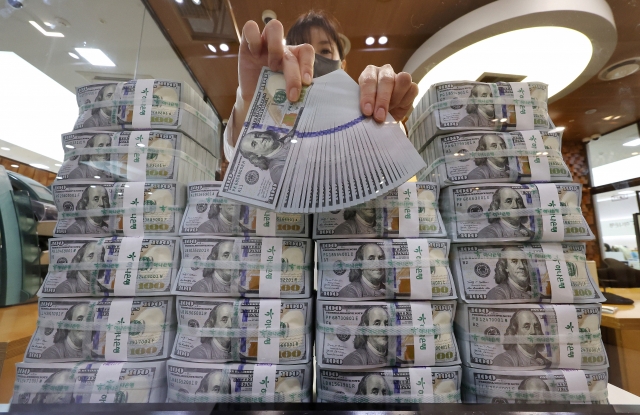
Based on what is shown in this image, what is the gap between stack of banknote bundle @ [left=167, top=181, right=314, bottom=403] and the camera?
2.11 ft

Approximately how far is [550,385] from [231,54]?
3.97 ft

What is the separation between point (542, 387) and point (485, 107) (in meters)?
0.73

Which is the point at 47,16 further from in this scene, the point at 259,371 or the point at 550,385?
the point at 550,385

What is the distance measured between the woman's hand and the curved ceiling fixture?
0.55 ft

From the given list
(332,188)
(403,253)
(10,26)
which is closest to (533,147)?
(403,253)

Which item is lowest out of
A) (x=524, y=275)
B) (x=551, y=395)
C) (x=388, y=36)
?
(x=551, y=395)

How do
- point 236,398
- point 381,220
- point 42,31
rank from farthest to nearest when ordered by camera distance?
point 42,31 → point 381,220 → point 236,398

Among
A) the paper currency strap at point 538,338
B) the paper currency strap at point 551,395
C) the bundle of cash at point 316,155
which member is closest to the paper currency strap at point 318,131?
the bundle of cash at point 316,155

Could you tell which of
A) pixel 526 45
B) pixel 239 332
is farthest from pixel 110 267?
pixel 526 45

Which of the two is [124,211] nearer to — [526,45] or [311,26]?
[311,26]

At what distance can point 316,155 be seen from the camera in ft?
2.08

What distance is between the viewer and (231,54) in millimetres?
844

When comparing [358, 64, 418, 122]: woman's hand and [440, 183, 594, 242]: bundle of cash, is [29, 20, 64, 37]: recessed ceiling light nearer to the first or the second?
[358, 64, 418, 122]: woman's hand

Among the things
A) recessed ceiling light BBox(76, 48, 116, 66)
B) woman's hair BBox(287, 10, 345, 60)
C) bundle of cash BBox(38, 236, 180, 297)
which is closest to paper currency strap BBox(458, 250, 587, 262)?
woman's hair BBox(287, 10, 345, 60)
